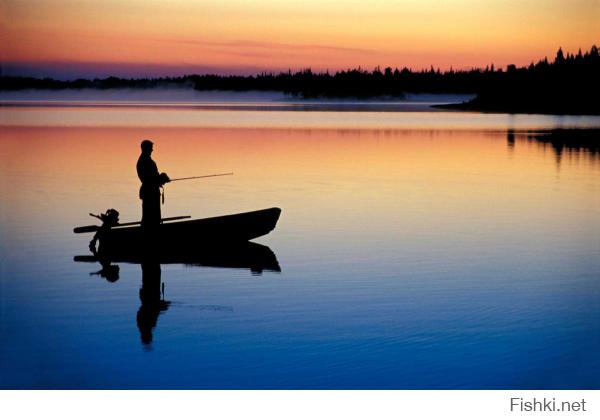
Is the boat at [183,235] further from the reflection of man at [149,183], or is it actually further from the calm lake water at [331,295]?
the calm lake water at [331,295]

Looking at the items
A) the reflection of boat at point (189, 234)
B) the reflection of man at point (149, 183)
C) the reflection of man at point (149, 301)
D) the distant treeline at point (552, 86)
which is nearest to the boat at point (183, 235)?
the reflection of boat at point (189, 234)

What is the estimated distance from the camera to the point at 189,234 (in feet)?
47.3

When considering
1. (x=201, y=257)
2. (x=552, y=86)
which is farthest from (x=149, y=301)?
(x=552, y=86)

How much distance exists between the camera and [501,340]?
9.66 m

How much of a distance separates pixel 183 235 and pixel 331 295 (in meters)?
3.60

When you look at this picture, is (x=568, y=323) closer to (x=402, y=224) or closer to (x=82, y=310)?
(x=82, y=310)

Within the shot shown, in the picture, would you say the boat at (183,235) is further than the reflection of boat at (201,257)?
Yes

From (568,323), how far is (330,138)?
129 feet

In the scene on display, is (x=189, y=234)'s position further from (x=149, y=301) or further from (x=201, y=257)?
(x=149, y=301)

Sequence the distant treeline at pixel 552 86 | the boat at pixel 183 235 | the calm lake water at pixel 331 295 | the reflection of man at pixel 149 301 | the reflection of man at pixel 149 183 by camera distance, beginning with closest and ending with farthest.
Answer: the calm lake water at pixel 331 295 < the reflection of man at pixel 149 301 < the reflection of man at pixel 149 183 < the boat at pixel 183 235 < the distant treeline at pixel 552 86

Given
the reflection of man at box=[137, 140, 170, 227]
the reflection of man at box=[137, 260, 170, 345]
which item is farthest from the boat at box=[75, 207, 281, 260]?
the reflection of man at box=[137, 260, 170, 345]

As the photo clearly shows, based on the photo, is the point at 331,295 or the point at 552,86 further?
the point at 552,86

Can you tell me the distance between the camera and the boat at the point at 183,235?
14188 mm
